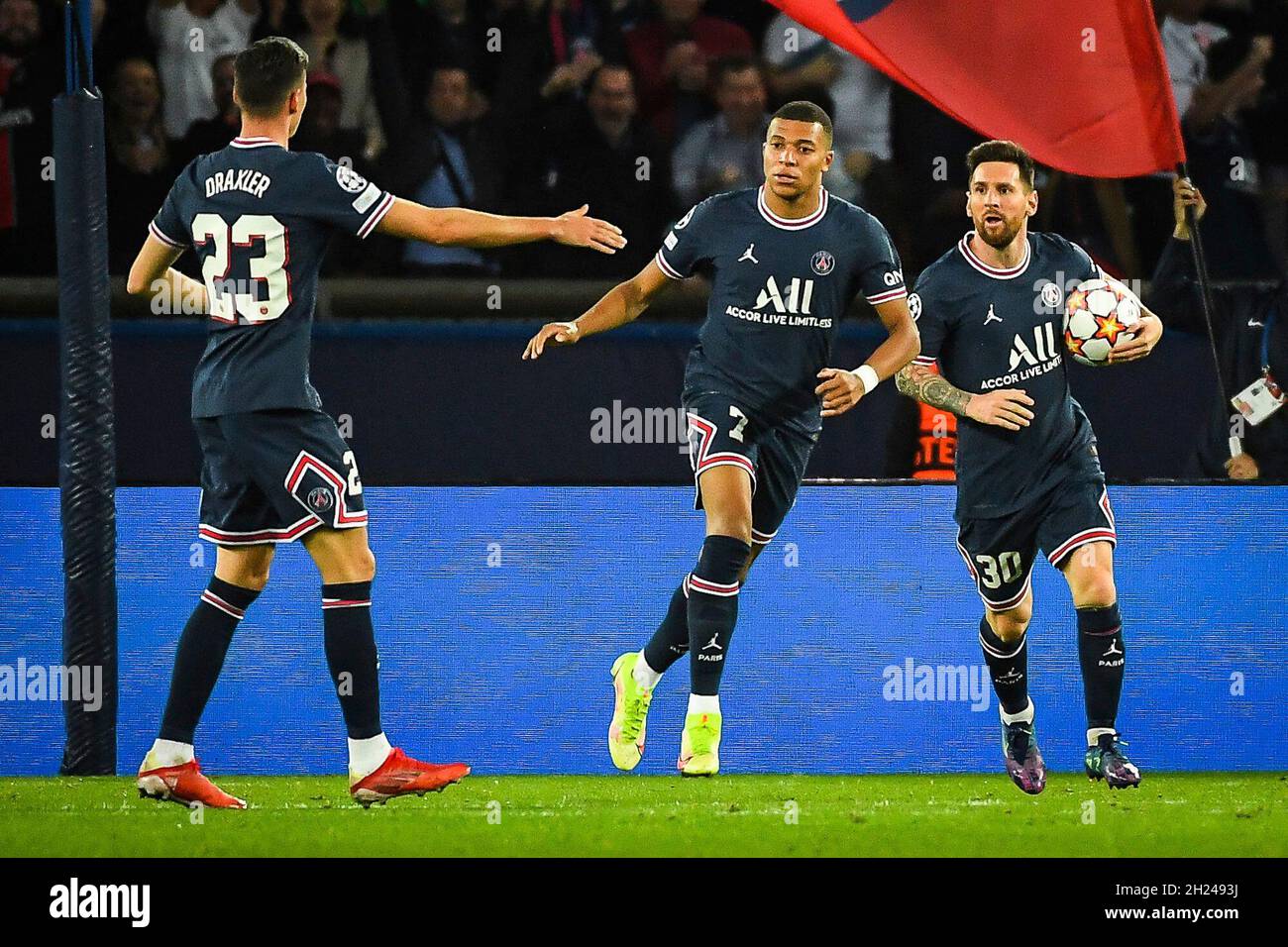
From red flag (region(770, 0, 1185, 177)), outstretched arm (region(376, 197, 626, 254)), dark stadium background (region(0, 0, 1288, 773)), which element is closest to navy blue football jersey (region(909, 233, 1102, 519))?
dark stadium background (region(0, 0, 1288, 773))

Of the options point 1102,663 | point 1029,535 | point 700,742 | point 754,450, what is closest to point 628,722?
point 700,742

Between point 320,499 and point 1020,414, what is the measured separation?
2160 mm

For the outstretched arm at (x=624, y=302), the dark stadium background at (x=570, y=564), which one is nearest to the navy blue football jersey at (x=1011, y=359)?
the outstretched arm at (x=624, y=302)

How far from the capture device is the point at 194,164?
17.5 feet

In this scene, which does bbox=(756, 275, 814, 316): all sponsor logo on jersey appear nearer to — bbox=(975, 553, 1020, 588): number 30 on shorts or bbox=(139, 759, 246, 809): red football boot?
bbox=(975, 553, 1020, 588): number 30 on shorts

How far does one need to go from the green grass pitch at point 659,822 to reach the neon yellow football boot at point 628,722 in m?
0.17

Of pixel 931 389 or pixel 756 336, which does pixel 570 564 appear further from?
pixel 931 389

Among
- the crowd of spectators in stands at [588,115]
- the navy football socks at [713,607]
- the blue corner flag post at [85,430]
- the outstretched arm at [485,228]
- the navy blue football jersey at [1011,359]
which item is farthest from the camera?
the crowd of spectators in stands at [588,115]

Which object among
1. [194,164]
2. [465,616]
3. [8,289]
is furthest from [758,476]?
[8,289]

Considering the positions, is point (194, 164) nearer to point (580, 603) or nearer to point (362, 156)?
point (580, 603)

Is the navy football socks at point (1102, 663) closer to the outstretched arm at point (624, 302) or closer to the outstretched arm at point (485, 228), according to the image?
the outstretched arm at point (624, 302)

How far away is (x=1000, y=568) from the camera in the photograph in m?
6.29

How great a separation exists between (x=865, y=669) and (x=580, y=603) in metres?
1.03

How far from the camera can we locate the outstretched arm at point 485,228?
509 cm
